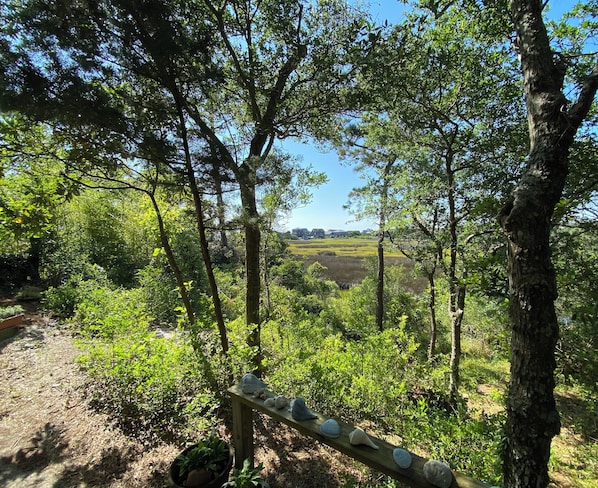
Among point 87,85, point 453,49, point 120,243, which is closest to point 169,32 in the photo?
point 87,85

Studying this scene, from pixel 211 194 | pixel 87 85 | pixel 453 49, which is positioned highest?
pixel 453 49

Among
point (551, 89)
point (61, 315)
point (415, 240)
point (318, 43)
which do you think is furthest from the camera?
point (415, 240)

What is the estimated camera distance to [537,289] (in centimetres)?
105

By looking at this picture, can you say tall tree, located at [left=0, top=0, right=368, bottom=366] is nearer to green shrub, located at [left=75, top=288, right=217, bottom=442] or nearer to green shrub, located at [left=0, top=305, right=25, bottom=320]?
green shrub, located at [left=75, top=288, right=217, bottom=442]

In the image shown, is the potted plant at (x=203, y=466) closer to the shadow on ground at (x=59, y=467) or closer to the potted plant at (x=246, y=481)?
the potted plant at (x=246, y=481)

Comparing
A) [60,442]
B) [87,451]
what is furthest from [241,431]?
[60,442]

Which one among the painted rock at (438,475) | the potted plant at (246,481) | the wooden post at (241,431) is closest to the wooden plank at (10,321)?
the wooden post at (241,431)

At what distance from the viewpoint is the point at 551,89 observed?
113 centimetres

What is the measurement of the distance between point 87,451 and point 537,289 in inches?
138

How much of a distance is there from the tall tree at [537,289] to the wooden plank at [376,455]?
25 centimetres

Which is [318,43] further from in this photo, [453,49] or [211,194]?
[453,49]

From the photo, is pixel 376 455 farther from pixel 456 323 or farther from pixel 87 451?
pixel 456 323

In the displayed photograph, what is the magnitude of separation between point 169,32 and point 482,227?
4.89 meters

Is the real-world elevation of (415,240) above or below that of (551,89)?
below
